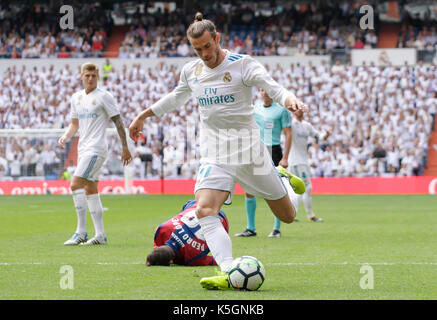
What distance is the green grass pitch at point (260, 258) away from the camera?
6.46m

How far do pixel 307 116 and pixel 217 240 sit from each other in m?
25.5

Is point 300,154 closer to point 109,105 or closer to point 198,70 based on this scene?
point 109,105

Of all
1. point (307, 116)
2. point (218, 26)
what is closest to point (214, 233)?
point (307, 116)

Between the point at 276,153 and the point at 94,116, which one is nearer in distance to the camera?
the point at 94,116

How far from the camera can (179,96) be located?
296 inches

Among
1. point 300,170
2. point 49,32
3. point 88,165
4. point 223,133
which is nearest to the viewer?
point 223,133

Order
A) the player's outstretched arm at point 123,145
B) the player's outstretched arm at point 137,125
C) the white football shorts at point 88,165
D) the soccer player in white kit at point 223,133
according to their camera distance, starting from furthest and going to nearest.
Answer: the white football shorts at point 88,165 → the player's outstretched arm at point 123,145 → the player's outstretched arm at point 137,125 → the soccer player in white kit at point 223,133

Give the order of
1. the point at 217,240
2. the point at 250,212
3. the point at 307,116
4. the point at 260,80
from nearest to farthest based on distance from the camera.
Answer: the point at 217,240 → the point at 260,80 → the point at 250,212 → the point at 307,116

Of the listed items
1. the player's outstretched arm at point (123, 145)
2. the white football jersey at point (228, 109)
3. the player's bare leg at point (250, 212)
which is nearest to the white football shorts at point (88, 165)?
the player's outstretched arm at point (123, 145)

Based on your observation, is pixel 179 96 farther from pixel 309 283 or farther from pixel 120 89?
pixel 120 89

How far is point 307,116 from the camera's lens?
31.8m

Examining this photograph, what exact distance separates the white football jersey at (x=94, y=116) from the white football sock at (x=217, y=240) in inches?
189

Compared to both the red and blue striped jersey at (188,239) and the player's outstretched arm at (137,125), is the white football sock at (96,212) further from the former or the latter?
the player's outstretched arm at (137,125)

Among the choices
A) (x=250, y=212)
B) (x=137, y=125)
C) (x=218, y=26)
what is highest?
(x=218, y=26)
